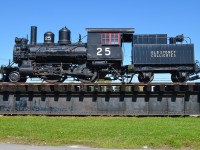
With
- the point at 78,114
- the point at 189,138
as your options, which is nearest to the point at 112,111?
the point at 78,114

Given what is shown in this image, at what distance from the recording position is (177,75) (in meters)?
24.9

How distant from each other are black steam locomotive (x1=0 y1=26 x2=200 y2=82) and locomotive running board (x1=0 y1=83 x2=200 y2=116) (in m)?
1.65

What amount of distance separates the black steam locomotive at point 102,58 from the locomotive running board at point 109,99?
1646 mm

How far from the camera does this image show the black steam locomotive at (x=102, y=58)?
969 inches

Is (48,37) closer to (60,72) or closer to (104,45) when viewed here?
(60,72)

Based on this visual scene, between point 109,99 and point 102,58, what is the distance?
312 cm

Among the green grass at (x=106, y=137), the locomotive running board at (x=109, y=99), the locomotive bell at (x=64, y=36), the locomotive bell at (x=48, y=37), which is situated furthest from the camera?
the locomotive bell at (x=48, y=37)

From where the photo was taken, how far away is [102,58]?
2498 cm

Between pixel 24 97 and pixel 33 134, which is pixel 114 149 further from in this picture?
pixel 24 97

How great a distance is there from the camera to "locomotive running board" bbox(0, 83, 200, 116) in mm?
23234

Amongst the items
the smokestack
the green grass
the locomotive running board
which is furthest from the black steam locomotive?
the green grass

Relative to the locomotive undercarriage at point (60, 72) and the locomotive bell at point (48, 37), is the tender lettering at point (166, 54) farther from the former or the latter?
the locomotive bell at point (48, 37)

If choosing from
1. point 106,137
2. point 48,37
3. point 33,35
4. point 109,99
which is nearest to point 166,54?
point 109,99

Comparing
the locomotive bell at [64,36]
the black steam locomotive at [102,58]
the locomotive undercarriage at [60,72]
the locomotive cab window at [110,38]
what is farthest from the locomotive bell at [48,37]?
the locomotive cab window at [110,38]
